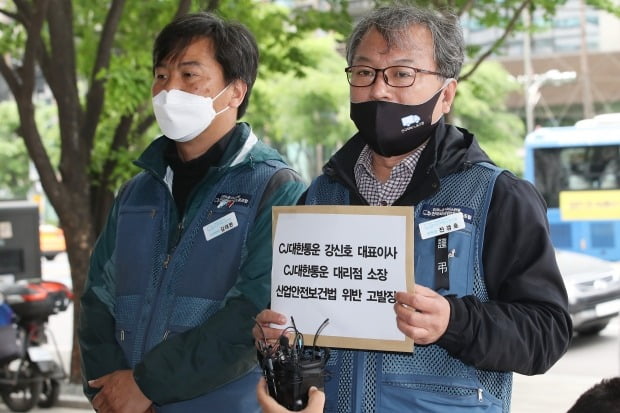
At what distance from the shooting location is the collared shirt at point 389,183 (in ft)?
7.73

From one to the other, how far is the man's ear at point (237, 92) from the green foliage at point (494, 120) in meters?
20.9

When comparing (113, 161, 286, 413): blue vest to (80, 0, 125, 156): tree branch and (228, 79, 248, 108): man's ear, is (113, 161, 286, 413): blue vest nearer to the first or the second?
(228, 79, 248, 108): man's ear

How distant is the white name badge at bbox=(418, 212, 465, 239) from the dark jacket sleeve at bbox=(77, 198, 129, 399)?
1.33 meters

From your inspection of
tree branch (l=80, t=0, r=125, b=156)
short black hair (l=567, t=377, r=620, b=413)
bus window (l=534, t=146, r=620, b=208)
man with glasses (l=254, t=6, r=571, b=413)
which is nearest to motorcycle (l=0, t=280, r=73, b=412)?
tree branch (l=80, t=0, r=125, b=156)

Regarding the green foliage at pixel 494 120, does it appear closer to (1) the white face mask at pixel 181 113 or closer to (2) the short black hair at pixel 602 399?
(1) the white face mask at pixel 181 113

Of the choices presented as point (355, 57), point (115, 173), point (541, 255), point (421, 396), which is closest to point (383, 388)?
point (421, 396)

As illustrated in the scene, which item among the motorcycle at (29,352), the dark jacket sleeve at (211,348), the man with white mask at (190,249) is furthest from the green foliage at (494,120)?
the dark jacket sleeve at (211,348)

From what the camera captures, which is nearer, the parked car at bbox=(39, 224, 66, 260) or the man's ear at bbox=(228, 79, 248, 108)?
the man's ear at bbox=(228, 79, 248, 108)

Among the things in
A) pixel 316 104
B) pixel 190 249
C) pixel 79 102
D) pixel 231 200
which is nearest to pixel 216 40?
pixel 231 200

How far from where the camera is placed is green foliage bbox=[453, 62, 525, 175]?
79.2 feet

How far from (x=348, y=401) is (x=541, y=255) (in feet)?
1.95

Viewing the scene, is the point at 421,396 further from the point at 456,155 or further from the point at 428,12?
the point at 428,12

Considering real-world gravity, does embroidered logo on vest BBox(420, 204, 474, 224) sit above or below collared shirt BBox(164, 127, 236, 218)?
below

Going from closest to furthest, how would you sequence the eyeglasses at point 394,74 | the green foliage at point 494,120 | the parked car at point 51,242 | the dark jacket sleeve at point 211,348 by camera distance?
the eyeglasses at point 394,74 → the dark jacket sleeve at point 211,348 → the green foliage at point 494,120 → the parked car at point 51,242
